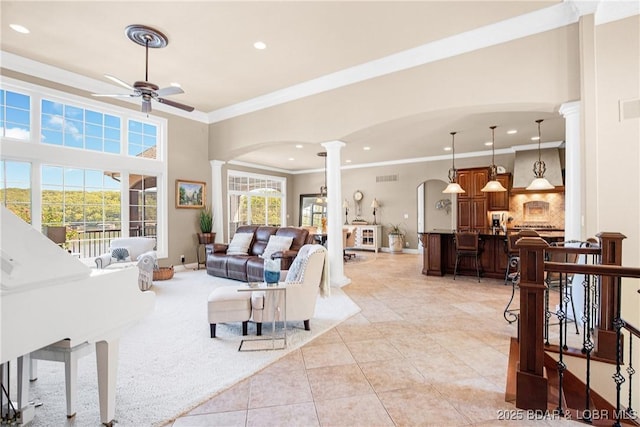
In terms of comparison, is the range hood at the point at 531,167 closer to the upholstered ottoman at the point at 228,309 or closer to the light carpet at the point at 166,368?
the light carpet at the point at 166,368

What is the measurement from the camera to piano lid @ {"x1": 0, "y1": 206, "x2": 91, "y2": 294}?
52.8 inches

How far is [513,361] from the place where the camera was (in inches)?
103

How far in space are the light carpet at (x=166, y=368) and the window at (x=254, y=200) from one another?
20.7 feet

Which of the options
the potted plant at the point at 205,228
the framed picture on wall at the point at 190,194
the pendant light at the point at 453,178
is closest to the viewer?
the pendant light at the point at 453,178

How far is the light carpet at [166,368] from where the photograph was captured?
1990 millimetres

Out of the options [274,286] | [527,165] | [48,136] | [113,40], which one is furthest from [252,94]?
[527,165]

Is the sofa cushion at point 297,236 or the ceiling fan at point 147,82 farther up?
the ceiling fan at point 147,82

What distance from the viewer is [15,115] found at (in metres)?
4.59

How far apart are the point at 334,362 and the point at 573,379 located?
214cm

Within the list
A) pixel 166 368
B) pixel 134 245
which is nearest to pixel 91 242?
pixel 134 245

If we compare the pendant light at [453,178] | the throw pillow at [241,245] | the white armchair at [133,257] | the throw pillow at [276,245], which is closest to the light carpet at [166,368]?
the white armchair at [133,257]

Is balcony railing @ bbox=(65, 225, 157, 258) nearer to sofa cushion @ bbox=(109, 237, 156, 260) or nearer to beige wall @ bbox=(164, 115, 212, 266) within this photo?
sofa cushion @ bbox=(109, 237, 156, 260)

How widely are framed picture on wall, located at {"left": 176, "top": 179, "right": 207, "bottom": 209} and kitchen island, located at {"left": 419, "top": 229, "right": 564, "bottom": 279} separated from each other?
16.9ft

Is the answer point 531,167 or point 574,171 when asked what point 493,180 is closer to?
point 531,167
